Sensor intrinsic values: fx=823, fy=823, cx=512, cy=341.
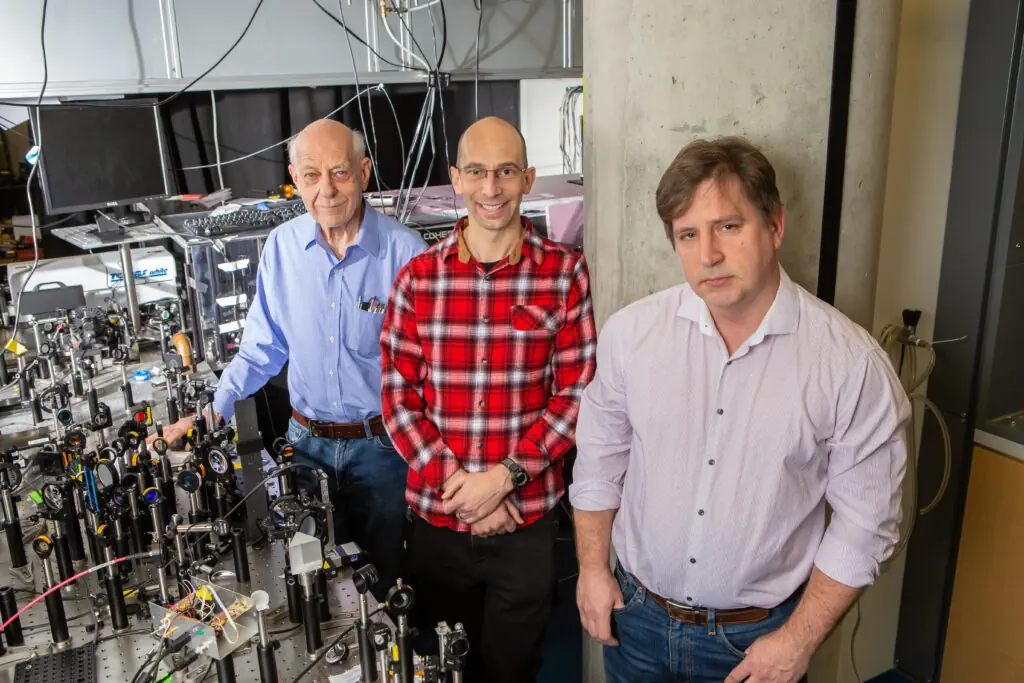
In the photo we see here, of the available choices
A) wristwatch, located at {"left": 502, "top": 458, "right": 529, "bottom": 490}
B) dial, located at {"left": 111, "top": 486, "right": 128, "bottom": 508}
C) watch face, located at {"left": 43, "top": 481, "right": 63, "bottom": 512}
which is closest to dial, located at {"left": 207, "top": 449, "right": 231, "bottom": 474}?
dial, located at {"left": 111, "top": 486, "right": 128, "bottom": 508}

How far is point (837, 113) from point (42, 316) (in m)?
2.60

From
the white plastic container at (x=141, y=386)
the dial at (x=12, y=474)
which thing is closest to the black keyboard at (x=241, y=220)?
the white plastic container at (x=141, y=386)

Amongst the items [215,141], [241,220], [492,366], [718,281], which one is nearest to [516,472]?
[492,366]

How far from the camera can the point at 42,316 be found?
9.29ft

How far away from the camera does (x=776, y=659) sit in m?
1.40

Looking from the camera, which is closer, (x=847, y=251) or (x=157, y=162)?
(x=847, y=251)

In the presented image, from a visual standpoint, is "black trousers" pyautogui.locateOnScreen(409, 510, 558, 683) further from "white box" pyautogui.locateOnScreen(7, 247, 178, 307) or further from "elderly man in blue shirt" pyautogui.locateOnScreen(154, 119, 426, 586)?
"white box" pyautogui.locateOnScreen(7, 247, 178, 307)

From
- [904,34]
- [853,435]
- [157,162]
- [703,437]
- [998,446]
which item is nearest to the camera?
[853,435]

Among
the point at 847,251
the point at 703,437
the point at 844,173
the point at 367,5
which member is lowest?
the point at 703,437

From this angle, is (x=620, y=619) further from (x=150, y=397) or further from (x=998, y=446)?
(x=150, y=397)

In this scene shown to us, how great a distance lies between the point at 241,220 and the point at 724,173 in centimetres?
214

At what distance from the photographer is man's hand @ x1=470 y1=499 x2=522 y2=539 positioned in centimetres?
185

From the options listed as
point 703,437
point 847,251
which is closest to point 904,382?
point 847,251

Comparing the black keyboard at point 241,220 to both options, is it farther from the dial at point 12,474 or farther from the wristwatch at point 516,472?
the wristwatch at point 516,472
